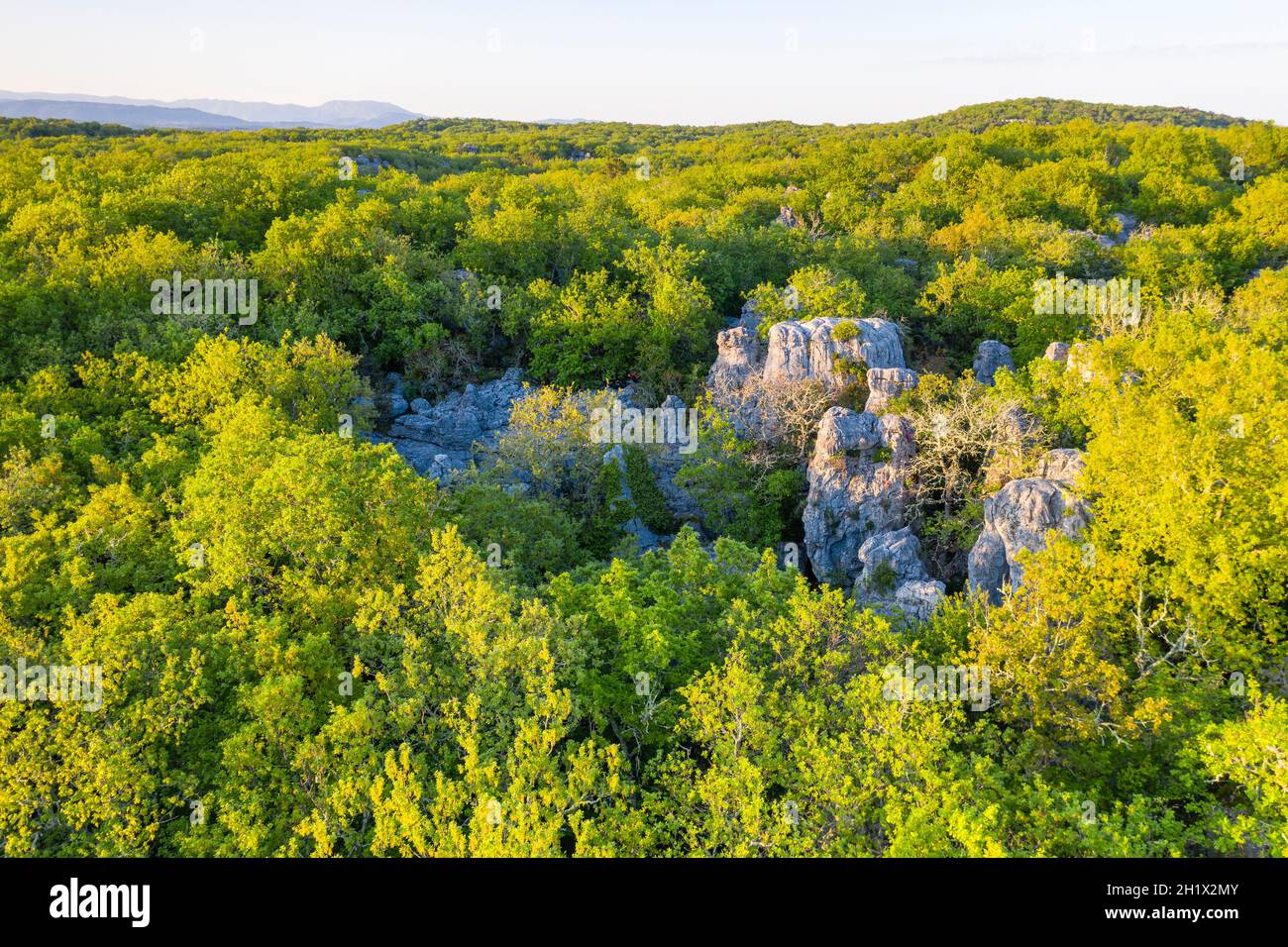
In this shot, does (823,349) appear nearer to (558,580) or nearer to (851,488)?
(851,488)

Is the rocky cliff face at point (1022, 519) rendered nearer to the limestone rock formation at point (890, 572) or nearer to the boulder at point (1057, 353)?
the limestone rock formation at point (890, 572)

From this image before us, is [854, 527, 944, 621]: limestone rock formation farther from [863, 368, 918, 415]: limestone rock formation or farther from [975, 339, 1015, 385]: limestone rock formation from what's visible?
[975, 339, 1015, 385]: limestone rock formation

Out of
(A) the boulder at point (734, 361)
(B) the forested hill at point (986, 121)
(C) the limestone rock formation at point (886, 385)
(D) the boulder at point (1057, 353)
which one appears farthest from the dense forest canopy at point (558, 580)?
(B) the forested hill at point (986, 121)

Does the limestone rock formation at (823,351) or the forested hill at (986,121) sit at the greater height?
the forested hill at (986,121)

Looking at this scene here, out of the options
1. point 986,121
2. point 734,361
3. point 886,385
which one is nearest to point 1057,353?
point 886,385

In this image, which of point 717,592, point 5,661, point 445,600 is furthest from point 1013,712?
point 5,661

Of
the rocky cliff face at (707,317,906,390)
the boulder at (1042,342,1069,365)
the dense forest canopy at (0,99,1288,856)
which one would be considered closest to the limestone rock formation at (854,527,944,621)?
the dense forest canopy at (0,99,1288,856)
